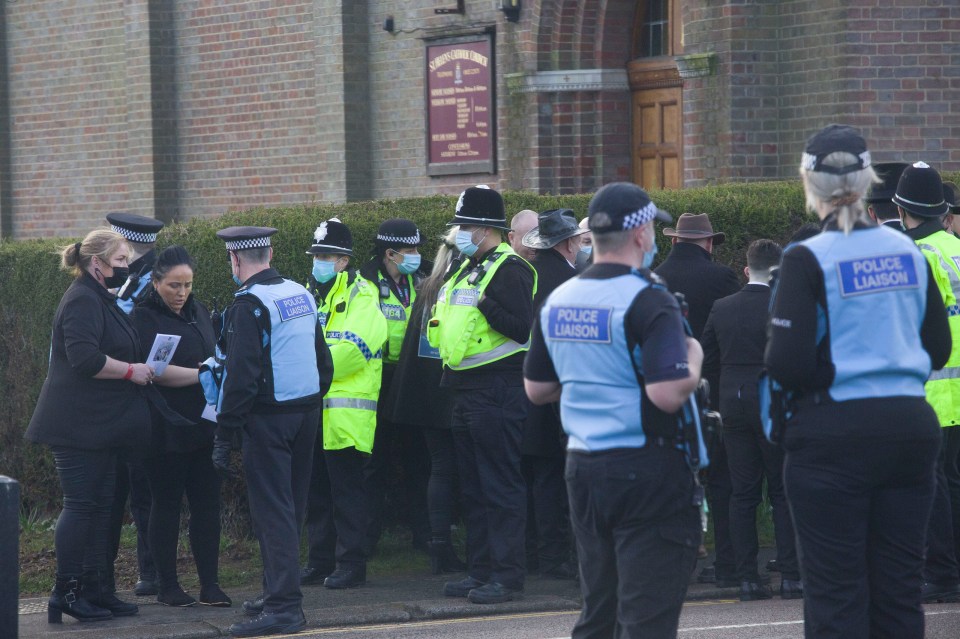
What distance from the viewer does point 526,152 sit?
1570cm

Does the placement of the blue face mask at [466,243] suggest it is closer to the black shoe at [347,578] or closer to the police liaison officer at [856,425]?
the black shoe at [347,578]

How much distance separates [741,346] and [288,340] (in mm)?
2401

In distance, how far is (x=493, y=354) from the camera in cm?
792

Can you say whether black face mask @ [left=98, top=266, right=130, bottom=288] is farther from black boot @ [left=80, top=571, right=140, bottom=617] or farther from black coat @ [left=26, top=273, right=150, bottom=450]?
black boot @ [left=80, top=571, right=140, bottom=617]

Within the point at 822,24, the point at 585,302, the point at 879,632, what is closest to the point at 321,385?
the point at 585,302

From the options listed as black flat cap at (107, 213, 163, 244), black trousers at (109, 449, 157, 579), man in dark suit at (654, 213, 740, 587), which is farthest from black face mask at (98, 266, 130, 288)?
man in dark suit at (654, 213, 740, 587)

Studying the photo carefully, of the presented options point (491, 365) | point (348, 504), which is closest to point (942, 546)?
point (491, 365)

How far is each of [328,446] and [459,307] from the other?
122cm

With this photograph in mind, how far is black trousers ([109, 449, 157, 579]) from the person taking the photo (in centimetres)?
847

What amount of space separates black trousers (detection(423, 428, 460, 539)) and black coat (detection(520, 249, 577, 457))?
1.62 feet

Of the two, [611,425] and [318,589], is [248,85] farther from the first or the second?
[611,425]

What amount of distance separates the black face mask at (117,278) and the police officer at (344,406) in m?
1.16

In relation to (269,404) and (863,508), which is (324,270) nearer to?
(269,404)

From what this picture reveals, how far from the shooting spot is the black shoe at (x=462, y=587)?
26.7 ft
